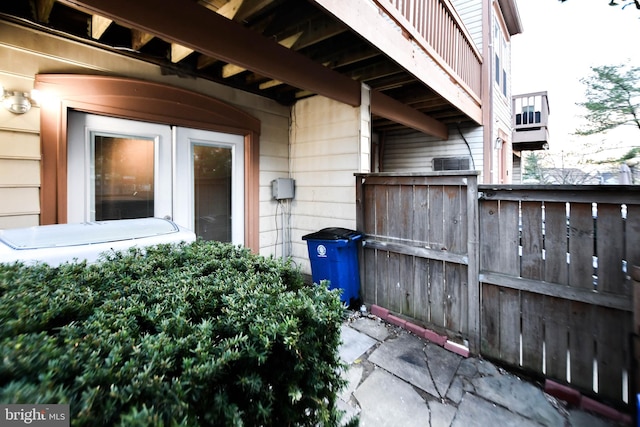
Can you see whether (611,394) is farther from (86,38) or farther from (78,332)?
(86,38)

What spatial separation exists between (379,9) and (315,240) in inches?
94.9

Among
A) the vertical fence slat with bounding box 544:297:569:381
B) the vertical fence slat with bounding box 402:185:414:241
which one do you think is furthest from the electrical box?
the vertical fence slat with bounding box 544:297:569:381

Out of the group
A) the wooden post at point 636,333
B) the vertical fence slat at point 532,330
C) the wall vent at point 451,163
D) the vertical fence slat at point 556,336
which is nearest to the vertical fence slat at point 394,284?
the vertical fence slat at point 532,330

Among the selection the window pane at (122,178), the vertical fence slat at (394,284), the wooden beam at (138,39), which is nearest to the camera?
the wooden beam at (138,39)

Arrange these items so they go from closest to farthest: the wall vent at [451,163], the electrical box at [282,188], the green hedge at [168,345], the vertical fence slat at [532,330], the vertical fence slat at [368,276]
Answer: the green hedge at [168,345], the vertical fence slat at [532,330], the vertical fence slat at [368,276], the electrical box at [282,188], the wall vent at [451,163]

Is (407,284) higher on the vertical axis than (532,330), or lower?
higher

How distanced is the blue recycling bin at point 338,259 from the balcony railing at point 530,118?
8.00 metres

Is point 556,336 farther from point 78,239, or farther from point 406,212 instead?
point 78,239

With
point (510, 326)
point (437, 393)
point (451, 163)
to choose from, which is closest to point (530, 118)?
point (451, 163)

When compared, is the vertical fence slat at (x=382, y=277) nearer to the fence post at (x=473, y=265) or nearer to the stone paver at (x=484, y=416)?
the fence post at (x=473, y=265)

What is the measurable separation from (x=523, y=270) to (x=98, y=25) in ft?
13.8

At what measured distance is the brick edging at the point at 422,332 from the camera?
8.46ft

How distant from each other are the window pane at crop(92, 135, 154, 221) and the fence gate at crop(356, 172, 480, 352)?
8.03 ft

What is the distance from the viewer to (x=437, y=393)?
2062 millimetres
